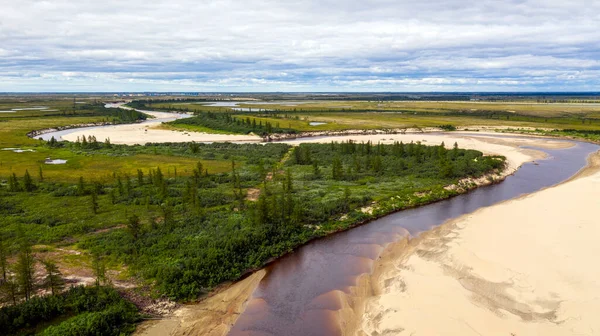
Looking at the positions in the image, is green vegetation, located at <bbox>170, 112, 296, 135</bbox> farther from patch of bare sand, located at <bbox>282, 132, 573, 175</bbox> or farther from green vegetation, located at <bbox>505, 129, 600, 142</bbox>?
green vegetation, located at <bbox>505, 129, 600, 142</bbox>

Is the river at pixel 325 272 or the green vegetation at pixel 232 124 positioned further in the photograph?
the green vegetation at pixel 232 124

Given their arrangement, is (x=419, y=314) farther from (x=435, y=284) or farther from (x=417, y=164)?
(x=417, y=164)

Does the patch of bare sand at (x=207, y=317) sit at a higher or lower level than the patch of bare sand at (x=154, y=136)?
lower

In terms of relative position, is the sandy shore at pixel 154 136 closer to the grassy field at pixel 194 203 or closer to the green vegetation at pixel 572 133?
the grassy field at pixel 194 203

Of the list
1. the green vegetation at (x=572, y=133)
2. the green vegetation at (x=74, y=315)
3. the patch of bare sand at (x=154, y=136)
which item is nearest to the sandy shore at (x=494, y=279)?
the green vegetation at (x=74, y=315)

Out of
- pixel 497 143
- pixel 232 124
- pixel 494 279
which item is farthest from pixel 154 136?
pixel 494 279

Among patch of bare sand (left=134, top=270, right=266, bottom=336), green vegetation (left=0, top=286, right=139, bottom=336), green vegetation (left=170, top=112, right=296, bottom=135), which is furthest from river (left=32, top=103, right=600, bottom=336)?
green vegetation (left=170, top=112, right=296, bottom=135)
